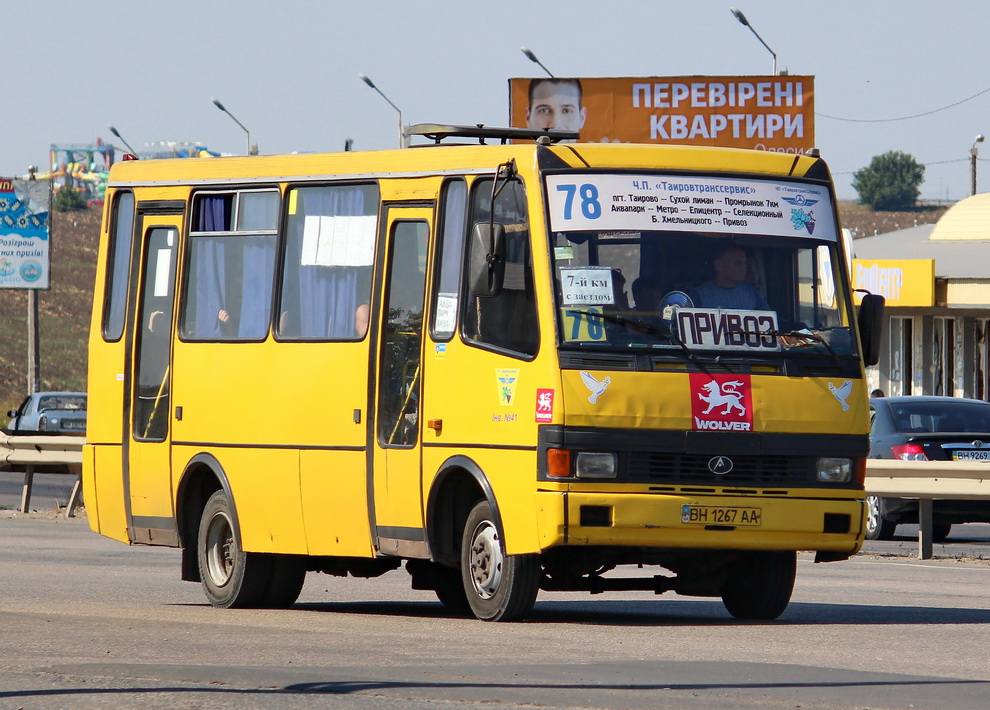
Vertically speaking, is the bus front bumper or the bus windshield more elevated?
the bus windshield

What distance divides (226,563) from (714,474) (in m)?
4.09

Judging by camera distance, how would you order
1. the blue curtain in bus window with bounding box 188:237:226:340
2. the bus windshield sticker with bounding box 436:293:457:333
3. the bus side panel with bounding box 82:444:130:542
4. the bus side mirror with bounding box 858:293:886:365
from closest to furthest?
the bus windshield sticker with bounding box 436:293:457:333
the bus side mirror with bounding box 858:293:886:365
the blue curtain in bus window with bounding box 188:237:226:340
the bus side panel with bounding box 82:444:130:542

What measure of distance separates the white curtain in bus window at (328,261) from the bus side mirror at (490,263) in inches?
53.6

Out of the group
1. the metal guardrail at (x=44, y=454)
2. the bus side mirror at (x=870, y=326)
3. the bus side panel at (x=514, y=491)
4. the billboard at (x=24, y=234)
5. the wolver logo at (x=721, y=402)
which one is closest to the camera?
the bus side panel at (x=514, y=491)

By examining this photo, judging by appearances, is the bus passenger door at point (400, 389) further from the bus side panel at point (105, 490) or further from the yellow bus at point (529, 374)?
the bus side panel at point (105, 490)

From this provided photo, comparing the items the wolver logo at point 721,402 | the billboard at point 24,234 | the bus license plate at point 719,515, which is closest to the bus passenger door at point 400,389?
the bus license plate at point 719,515

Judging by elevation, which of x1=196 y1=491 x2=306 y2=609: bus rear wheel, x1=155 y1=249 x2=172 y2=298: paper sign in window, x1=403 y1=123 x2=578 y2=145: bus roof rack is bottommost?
x1=196 y1=491 x2=306 y2=609: bus rear wheel

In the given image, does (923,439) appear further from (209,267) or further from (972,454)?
(209,267)

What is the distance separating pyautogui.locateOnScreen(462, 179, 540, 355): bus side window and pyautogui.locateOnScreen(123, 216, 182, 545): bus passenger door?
3338 millimetres

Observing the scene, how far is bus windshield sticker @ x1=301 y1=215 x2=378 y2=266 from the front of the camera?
43.7ft

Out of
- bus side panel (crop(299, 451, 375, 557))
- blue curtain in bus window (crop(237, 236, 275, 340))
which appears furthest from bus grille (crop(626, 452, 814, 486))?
blue curtain in bus window (crop(237, 236, 275, 340))

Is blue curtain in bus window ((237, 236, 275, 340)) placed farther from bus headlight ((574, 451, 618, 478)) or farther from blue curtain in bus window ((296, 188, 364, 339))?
bus headlight ((574, 451, 618, 478))

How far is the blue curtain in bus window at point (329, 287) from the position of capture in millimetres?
13336

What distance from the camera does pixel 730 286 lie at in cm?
1209
